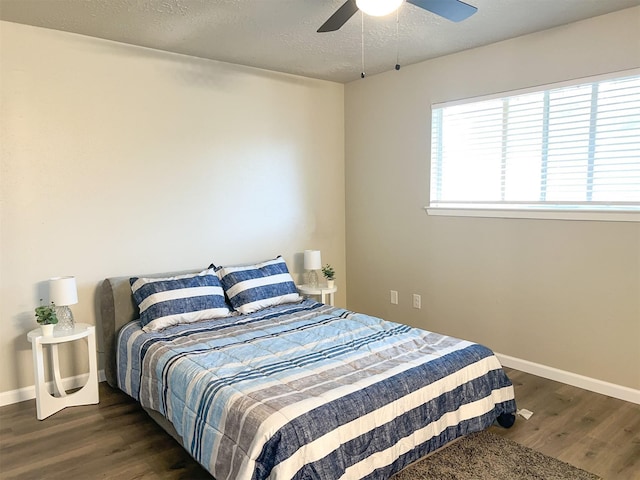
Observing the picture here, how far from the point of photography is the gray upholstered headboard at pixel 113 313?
3.25 m

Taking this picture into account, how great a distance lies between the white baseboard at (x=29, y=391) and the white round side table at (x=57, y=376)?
0.09 metres

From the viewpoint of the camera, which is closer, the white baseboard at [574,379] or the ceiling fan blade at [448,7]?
the ceiling fan blade at [448,7]

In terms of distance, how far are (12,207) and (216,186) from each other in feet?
4.86

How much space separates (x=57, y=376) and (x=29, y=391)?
23 cm

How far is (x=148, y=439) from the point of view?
8.63ft

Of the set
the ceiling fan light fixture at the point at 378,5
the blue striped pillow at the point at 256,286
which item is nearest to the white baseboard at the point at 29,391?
the blue striped pillow at the point at 256,286

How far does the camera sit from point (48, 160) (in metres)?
3.15

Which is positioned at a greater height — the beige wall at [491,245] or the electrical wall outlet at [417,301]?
the beige wall at [491,245]

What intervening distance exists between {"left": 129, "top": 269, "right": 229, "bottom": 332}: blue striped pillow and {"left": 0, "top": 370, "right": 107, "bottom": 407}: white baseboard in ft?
2.38

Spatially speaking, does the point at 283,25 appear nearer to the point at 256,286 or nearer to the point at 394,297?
the point at 256,286

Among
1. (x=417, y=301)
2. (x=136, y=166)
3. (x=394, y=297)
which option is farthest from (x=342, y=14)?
(x=394, y=297)

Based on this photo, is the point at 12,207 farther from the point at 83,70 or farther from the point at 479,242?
the point at 479,242

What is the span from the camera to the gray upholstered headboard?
3.25 metres

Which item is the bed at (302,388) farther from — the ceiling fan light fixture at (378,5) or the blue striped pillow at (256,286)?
the ceiling fan light fixture at (378,5)
